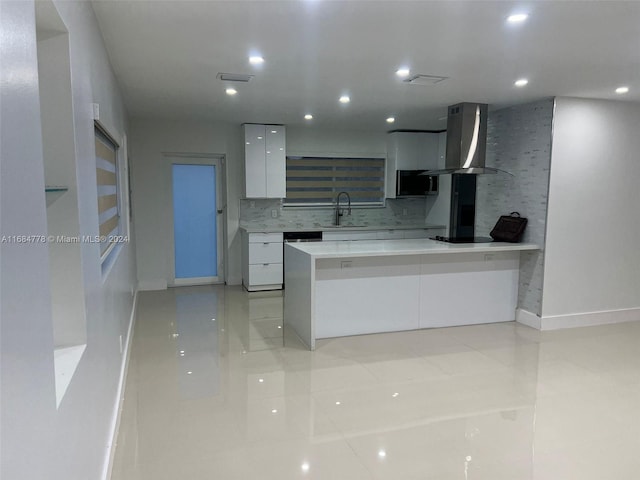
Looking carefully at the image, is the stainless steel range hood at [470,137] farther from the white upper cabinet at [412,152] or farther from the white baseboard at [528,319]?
the white upper cabinet at [412,152]

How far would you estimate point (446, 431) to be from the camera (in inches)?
108

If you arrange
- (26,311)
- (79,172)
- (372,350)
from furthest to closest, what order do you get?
(372,350), (79,172), (26,311)

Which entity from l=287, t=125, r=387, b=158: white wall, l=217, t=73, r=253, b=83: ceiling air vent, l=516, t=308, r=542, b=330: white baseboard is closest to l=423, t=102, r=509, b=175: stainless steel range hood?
l=516, t=308, r=542, b=330: white baseboard

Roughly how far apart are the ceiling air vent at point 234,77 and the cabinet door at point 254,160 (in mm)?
2520

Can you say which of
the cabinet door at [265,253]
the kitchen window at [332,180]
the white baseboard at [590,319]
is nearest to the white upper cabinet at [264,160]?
the kitchen window at [332,180]

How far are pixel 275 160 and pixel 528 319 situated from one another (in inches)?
155

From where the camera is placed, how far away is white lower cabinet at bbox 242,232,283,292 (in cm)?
634

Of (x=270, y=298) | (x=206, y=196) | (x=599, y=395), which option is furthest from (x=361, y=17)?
(x=206, y=196)

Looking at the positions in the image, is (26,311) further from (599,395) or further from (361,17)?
(599,395)

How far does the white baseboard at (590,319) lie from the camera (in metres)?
4.83

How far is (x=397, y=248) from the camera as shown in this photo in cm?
447

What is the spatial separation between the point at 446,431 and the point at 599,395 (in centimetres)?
136

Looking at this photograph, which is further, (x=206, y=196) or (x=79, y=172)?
(x=206, y=196)

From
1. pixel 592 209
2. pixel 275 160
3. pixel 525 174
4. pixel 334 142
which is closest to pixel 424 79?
pixel 525 174
